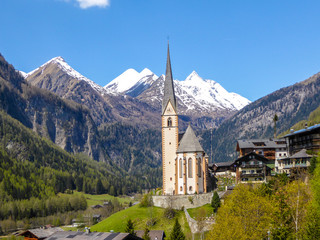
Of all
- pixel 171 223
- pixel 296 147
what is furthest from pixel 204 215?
pixel 296 147

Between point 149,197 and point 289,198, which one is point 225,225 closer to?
point 289,198

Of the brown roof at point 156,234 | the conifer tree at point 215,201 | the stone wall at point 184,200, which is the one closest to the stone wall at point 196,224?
the stone wall at point 184,200

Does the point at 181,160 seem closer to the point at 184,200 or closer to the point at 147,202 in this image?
the point at 184,200

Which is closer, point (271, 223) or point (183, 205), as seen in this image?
point (271, 223)

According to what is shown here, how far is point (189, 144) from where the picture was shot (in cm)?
13938

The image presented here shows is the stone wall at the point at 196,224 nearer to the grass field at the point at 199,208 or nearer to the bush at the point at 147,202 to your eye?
the grass field at the point at 199,208

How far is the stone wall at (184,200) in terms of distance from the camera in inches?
4931

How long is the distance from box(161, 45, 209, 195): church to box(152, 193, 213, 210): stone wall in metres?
7.44

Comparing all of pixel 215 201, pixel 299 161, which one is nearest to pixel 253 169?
pixel 299 161

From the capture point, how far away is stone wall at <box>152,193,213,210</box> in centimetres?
12525

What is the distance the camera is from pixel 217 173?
17625 cm

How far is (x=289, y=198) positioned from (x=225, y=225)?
43.9ft

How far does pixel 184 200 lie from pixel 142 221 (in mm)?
13489

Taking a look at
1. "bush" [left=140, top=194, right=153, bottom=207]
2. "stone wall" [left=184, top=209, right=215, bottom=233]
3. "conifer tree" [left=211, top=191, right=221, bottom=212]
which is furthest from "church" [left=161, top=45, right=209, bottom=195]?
"stone wall" [left=184, top=209, right=215, bottom=233]
